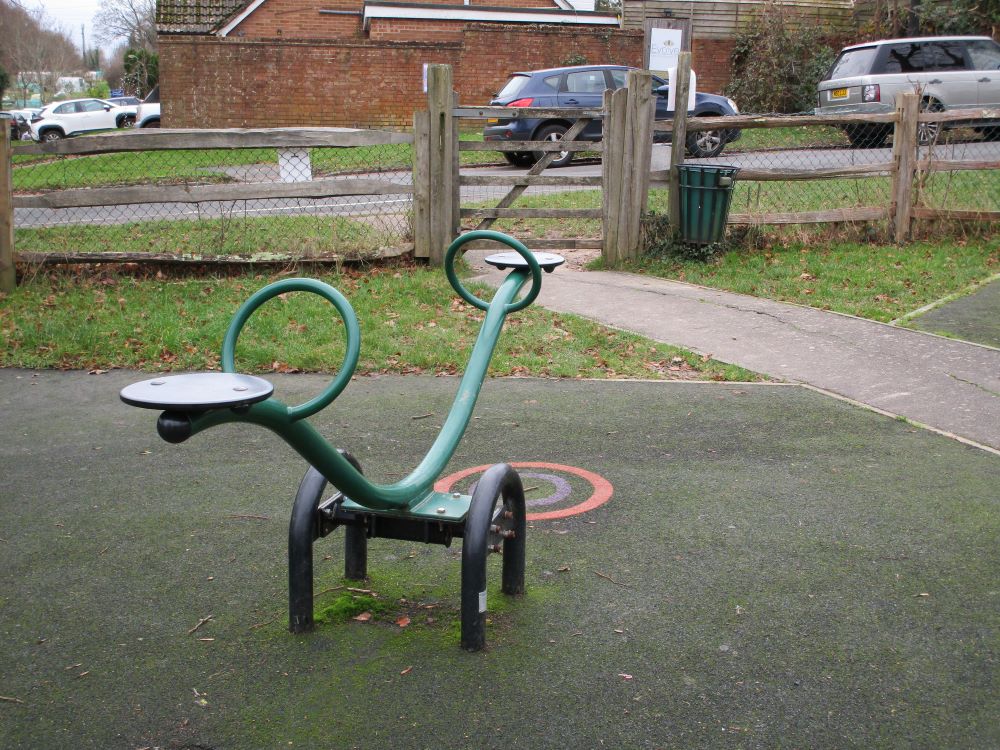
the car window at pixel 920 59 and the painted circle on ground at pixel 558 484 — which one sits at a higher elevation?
the car window at pixel 920 59

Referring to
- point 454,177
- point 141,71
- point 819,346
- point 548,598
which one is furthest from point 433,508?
point 141,71

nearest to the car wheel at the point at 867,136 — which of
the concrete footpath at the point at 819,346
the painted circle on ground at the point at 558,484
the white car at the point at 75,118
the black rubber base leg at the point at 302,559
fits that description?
the concrete footpath at the point at 819,346

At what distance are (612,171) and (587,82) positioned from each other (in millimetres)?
9693

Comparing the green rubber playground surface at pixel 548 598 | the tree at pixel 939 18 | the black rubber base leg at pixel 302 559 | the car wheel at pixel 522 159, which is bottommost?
the green rubber playground surface at pixel 548 598

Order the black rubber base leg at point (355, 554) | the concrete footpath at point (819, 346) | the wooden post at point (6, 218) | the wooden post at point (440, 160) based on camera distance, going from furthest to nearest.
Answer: the wooden post at point (440, 160), the wooden post at point (6, 218), the concrete footpath at point (819, 346), the black rubber base leg at point (355, 554)

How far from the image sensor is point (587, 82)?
62.1ft

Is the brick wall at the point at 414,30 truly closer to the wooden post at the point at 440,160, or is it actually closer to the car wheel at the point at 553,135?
the car wheel at the point at 553,135

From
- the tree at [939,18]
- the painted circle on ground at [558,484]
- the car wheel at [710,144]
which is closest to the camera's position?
the painted circle on ground at [558,484]

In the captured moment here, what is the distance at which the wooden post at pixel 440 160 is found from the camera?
30.9 ft

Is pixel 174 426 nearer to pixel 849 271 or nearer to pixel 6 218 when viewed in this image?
pixel 6 218

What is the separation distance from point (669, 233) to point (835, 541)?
648cm

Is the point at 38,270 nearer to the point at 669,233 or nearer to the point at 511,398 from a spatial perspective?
the point at 511,398

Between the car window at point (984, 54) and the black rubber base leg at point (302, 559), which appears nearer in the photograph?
the black rubber base leg at point (302, 559)

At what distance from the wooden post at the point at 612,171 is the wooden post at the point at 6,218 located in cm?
543
